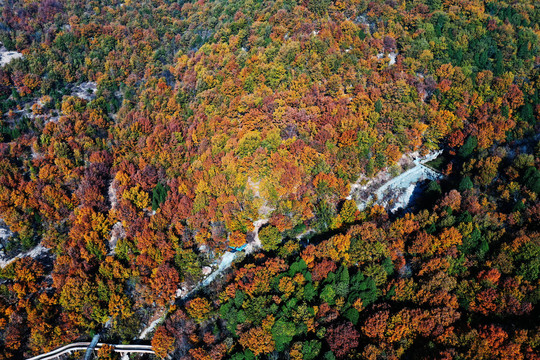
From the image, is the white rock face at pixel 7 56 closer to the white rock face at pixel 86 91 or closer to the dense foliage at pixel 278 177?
the dense foliage at pixel 278 177

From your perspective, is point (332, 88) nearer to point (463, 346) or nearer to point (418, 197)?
point (418, 197)

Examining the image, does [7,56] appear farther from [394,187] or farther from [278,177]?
[394,187]

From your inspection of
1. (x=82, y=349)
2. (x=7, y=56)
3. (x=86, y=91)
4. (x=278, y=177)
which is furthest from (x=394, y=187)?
(x=7, y=56)

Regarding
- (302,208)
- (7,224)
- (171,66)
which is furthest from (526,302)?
(171,66)

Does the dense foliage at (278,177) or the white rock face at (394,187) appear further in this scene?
the white rock face at (394,187)

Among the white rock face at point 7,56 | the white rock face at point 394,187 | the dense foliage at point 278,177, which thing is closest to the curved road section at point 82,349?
the dense foliage at point 278,177
